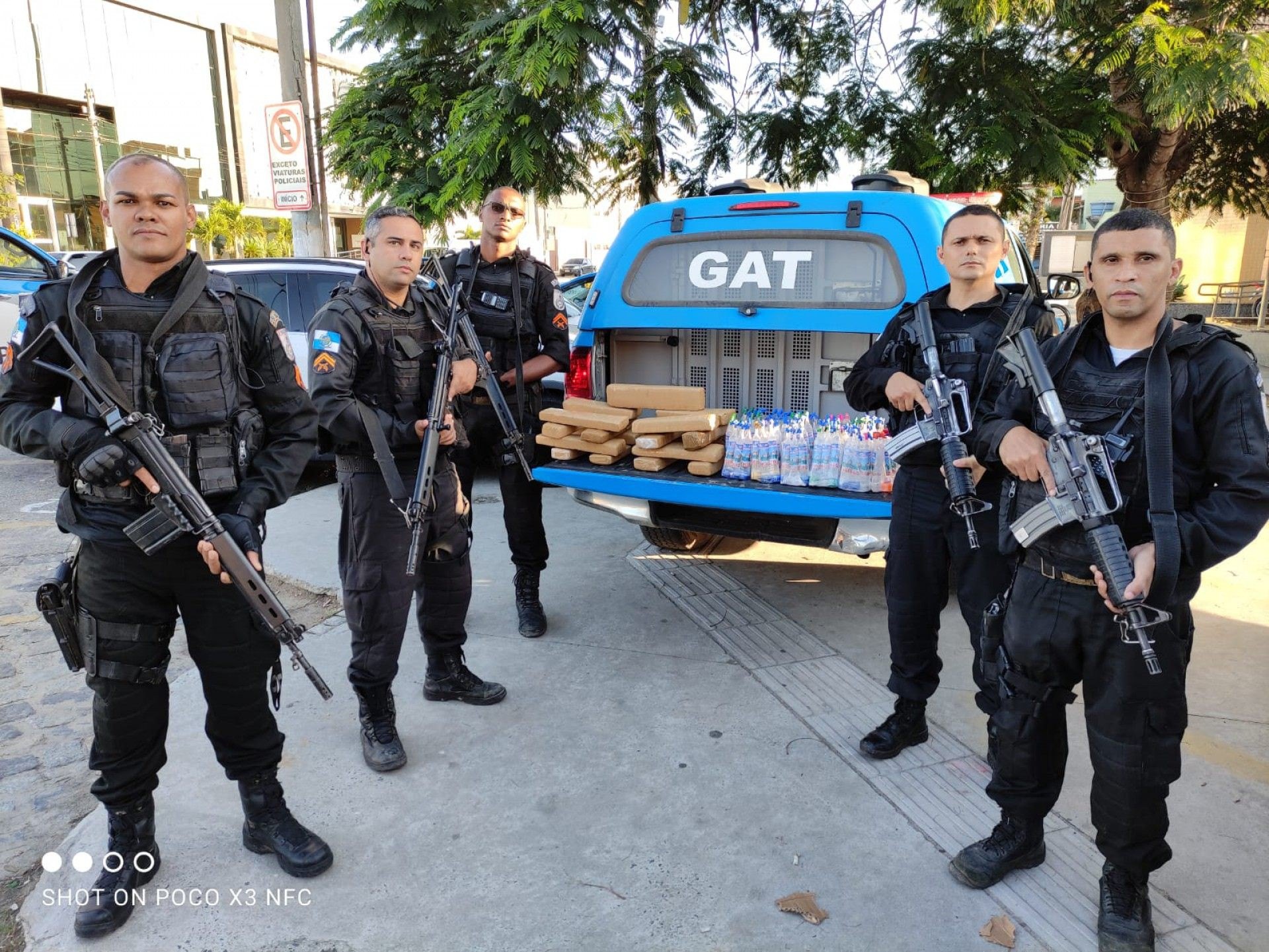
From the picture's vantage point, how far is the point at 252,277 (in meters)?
6.93

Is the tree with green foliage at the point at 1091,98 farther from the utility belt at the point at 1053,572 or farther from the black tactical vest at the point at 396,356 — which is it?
the utility belt at the point at 1053,572

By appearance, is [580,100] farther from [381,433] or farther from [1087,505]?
[1087,505]

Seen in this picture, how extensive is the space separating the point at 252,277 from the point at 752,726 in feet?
18.9

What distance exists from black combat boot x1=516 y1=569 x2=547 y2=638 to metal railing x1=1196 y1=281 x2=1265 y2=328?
19.9 metres

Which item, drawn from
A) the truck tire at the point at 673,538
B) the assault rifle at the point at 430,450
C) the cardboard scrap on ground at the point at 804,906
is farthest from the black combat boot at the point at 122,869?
the truck tire at the point at 673,538

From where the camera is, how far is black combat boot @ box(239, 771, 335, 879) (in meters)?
2.43

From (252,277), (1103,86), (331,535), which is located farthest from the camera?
(252,277)

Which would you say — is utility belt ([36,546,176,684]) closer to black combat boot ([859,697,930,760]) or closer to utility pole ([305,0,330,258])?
black combat boot ([859,697,930,760])

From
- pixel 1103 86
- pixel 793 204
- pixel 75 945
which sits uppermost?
pixel 1103 86

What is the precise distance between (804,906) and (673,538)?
9.02 feet

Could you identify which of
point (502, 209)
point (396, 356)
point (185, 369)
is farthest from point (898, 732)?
point (502, 209)

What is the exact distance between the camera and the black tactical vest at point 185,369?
2.23m

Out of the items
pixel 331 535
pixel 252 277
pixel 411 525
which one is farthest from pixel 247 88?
pixel 411 525

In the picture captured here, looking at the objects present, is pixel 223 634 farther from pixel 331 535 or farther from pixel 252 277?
pixel 252 277
